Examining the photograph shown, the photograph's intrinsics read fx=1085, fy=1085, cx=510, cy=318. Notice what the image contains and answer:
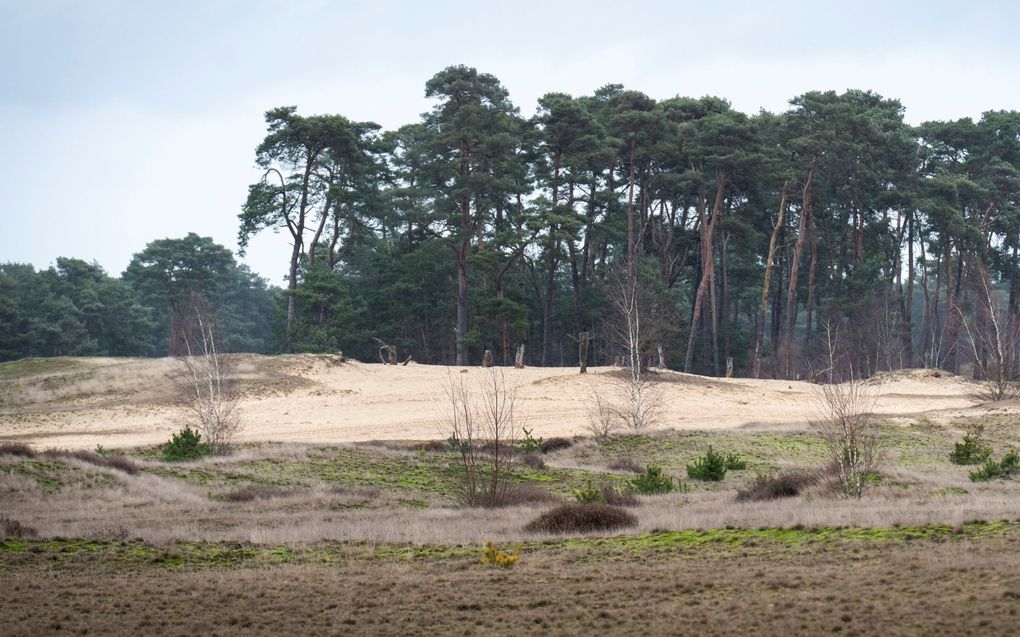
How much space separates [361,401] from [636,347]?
1726 centimetres

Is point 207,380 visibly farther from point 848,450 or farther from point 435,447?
point 848,450

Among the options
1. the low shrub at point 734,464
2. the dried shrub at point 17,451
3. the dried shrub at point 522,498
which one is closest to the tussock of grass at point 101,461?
the dried shrub at point 17,451

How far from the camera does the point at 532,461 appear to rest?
31062 millimetres

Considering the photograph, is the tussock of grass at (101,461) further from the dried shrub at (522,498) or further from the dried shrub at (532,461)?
the dried shrub at (532,461)

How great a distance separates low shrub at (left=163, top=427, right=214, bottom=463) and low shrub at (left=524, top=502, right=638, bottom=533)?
15559 millimetres

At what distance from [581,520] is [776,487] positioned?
668 centimetres

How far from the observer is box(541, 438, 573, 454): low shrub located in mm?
35594

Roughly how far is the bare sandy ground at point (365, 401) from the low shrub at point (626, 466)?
7377 millimetres

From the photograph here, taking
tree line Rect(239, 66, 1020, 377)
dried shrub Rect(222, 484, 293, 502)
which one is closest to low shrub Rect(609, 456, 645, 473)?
dried shrub Rect(222, 484, 293, 502)

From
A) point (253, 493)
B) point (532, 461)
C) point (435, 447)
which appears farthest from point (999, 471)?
point (253, 493)

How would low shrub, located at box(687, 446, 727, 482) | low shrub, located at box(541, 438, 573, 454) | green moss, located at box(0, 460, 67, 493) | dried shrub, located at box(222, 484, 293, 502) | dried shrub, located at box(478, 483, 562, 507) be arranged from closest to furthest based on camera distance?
dried shrub, located at box(478, 483, 562, 507)
dried shrub, located at box(222, 484, 293, 502)
green moss, located at box(0, 460, 67, 493)
low shrub, located at box(687, 446, 727, 482)
low shrub, located at box(541, 438, 573, 454)

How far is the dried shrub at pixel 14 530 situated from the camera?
1628 centimetres

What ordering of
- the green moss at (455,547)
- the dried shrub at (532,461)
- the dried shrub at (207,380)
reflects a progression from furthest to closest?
the dried shrub at (207,380) → the dried shrub at (532,461) → the green moss at (455,547)

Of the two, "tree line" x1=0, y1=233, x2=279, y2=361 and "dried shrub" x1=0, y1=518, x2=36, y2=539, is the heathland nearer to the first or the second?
"dried shrub" x1=0, y1=518, x2=36, y2=539
